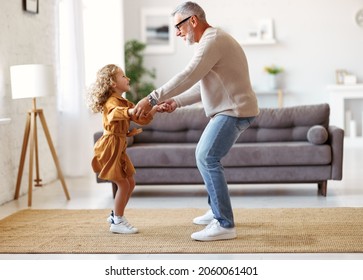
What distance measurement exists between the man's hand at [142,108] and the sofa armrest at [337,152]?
7.60 ft

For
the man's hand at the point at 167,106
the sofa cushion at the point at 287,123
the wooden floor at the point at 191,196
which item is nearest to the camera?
the man's hand at the point at 167,106

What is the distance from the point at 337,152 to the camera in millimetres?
6016

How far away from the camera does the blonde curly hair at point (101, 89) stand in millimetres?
4609

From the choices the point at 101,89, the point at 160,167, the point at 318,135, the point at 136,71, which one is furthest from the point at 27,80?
the point at 136,71

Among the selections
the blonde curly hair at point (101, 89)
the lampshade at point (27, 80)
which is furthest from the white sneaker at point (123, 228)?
the lampshade at point (27, 80)

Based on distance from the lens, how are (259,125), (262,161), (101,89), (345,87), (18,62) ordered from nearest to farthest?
(101,89), (262,161), (18,62), (259,125), (345,87)

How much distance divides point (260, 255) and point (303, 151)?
7.34 feet

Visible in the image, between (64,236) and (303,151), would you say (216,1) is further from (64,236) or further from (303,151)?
(64,236)

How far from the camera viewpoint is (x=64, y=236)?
4609mm

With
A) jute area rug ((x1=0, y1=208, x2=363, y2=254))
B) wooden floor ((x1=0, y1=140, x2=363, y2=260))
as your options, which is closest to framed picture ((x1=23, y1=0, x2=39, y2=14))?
wooden floor ((x1=0, y1=140, x2=363, y2=260))

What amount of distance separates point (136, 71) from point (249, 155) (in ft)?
16.7

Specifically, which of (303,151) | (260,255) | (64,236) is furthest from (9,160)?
(260,255)

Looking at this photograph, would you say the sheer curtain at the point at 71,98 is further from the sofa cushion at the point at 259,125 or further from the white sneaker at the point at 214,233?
the white sneaker at the point at 214,233

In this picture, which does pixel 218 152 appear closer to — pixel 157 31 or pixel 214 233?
pixel 214 233
